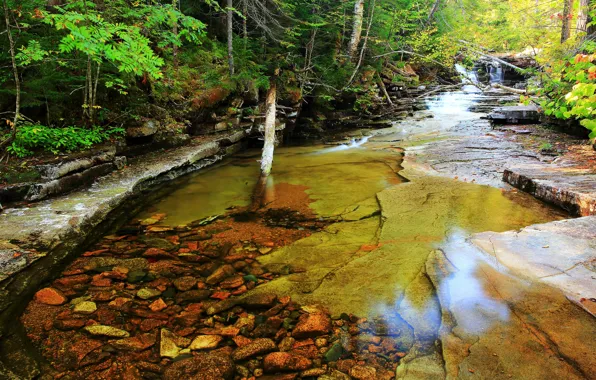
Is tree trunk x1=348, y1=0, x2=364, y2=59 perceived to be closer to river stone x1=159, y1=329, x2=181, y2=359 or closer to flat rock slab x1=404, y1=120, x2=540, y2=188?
flat rock slab x1=404, y1=120, x2=540, y2=188

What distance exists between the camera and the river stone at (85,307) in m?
3.22

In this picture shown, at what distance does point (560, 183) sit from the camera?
17.9 ft

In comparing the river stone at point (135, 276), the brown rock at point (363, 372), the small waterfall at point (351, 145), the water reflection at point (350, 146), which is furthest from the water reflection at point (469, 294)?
the small waterfall at point (351, 145)

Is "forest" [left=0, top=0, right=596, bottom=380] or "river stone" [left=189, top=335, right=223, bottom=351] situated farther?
"river stone" [left=189, top=335, right=223, bottom=351]

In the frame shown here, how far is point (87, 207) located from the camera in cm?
516

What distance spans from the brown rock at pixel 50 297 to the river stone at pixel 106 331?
0.64 meters

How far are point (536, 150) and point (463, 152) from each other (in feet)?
5.93

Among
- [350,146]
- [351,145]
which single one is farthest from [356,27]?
[350,146]

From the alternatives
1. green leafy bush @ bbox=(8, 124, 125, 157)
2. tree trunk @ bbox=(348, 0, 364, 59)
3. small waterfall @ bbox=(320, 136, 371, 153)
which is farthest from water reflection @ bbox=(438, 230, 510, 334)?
tree trunk @ bbox=(348, 0, 364, 59)

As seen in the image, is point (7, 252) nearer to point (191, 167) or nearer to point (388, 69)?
point (191, 167)

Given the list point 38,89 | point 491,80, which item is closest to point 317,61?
point 38,89

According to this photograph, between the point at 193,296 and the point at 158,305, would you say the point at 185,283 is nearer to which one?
the point at 193,296

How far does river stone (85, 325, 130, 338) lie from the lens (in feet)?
9.59

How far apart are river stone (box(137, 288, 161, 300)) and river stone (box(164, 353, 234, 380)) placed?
115cm
